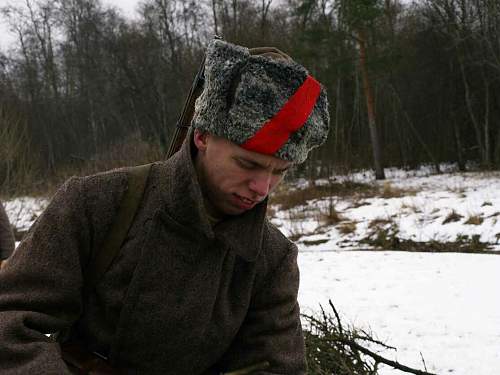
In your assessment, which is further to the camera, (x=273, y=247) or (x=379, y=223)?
(x=379, y=223)

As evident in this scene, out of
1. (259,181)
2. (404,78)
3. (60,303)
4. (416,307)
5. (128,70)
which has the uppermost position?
(128,70)

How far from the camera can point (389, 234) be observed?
10.6 metres

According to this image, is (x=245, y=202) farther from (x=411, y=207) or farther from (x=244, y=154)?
(x=411, y=207)

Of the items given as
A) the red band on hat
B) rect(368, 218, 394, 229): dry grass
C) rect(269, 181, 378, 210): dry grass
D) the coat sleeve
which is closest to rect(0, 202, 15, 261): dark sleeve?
the coat sleeve

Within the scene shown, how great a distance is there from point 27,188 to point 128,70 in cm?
1903

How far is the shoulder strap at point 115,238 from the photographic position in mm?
1436

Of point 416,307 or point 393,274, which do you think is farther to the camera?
point 393,274

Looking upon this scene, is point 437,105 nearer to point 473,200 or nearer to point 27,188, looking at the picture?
point 473,200

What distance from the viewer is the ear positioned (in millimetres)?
1511

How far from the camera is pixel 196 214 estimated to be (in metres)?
1.45

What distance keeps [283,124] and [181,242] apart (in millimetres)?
472

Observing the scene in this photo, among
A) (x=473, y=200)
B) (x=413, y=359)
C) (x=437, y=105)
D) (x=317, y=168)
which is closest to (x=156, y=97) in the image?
(x=317, y=168)

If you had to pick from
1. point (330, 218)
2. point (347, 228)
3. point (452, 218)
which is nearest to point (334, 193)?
point (330, 218)

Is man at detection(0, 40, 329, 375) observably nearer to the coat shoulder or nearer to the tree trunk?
the coat shoulder
